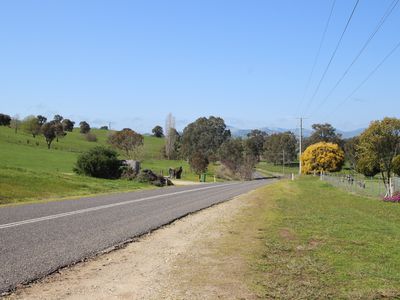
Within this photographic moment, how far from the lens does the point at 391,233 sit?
526 inches

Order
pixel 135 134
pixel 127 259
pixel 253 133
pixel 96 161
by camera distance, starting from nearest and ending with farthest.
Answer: pixel 127 259
pixel 96 161
pixel 135 134
pixel 253 133

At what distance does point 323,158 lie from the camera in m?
94.9

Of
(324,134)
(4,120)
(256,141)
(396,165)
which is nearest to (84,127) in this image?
(4,120)

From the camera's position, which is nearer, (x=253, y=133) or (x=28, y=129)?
(x=28, y=129)

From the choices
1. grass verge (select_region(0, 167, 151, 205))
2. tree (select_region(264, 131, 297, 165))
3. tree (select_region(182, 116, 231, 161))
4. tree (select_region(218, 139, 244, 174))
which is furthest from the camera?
tree (select_region(264, 131, 297, 165))

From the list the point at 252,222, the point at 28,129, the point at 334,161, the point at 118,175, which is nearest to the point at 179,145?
the point at 28,129

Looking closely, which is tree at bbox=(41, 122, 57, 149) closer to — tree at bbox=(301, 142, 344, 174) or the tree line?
the tree line

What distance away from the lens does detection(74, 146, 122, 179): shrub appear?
50469 millimetres

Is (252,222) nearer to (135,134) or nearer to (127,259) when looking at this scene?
(127,259)

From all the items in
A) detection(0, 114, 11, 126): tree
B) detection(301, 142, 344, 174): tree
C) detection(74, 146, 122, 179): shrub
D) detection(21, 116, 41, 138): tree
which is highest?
detection(0, 114, 11, 126): tree

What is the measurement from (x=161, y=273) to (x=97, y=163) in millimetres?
43328

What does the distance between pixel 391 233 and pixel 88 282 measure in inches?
349

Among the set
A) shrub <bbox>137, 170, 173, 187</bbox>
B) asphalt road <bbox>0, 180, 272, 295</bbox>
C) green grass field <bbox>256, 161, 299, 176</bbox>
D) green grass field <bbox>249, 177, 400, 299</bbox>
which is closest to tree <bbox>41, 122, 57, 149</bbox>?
green grass field <bbox>256, 161, 299, 176</bbox>

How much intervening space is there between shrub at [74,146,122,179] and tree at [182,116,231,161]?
97683 millimetres
